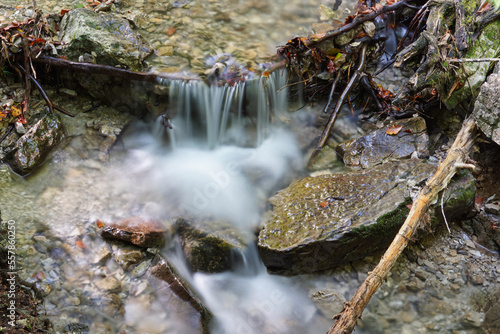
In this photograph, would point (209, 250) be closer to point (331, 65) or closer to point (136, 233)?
point (136, 233)

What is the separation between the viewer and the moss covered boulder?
3.65 metres

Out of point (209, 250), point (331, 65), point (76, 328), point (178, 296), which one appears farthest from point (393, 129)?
point (76, 328)

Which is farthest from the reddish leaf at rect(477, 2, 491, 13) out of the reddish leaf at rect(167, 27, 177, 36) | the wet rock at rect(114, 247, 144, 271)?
the wet rock at rect(114, 247, 144, 271)

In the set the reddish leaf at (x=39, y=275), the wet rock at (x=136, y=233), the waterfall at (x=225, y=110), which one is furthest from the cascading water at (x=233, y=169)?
→ the reddish leaf at (x=39, y=275)

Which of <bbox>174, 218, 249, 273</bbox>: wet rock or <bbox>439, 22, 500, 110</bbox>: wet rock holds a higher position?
<bbox>439, 22, 500, 110</bbox>: wet rock

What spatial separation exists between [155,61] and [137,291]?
3.18 metres

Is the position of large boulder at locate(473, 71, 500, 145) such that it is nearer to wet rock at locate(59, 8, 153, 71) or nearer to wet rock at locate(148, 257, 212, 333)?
wet rock at locate(148, 257, 212, 333)

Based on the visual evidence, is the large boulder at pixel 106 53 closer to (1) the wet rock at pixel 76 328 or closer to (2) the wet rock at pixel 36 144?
(2) the wet rock at pixel 36 144

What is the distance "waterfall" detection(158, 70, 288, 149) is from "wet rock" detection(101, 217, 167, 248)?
5.35 feet

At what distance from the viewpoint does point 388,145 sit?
4773mm

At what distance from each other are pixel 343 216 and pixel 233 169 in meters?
1.76

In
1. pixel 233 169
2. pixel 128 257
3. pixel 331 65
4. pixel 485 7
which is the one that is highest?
pixel 485 7

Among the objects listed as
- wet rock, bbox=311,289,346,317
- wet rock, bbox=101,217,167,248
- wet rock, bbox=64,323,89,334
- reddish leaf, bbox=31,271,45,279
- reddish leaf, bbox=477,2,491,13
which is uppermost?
reddish leaf, bbox=477,2,491,13

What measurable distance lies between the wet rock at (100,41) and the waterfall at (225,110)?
1.87ft
